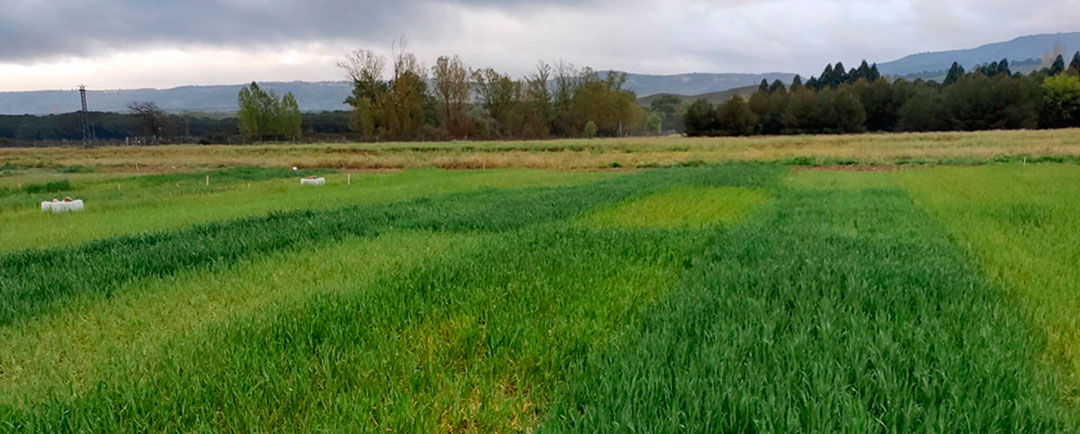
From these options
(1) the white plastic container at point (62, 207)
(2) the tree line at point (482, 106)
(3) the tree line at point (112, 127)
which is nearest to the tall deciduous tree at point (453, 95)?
(2) the tree line at point (482, 106)

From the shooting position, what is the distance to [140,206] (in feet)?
52.0

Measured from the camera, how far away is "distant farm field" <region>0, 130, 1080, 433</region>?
2.77m

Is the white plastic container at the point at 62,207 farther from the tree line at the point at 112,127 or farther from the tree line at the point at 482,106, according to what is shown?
the tree line at the point at 112,127

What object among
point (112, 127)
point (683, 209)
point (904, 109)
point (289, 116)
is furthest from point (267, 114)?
point (683, 209)

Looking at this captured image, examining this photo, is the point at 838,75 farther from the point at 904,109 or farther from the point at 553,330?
the point at 553,330

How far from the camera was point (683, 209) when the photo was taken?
39.0 ft

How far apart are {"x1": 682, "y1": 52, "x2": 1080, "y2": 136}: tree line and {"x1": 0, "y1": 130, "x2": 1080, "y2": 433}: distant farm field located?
267ft

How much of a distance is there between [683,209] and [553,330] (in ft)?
27.7

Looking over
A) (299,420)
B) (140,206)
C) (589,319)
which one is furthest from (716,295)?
(140,206)

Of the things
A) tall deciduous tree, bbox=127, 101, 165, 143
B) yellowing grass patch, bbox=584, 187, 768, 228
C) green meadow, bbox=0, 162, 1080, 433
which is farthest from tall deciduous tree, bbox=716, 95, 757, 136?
tall deciduous tree, bbox=127, 101, 165, 143

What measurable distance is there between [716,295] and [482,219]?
6.14 meters

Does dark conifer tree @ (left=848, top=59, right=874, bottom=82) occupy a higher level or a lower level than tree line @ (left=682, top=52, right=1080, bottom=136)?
higher

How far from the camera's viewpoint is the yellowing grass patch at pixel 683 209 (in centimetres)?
1012

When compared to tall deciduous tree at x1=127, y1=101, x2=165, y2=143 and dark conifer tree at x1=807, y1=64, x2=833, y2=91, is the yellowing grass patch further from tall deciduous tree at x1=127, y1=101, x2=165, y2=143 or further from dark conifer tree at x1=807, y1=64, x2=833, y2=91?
dark conifer tree at x1=807, y1=64, x2=833, y2=91
